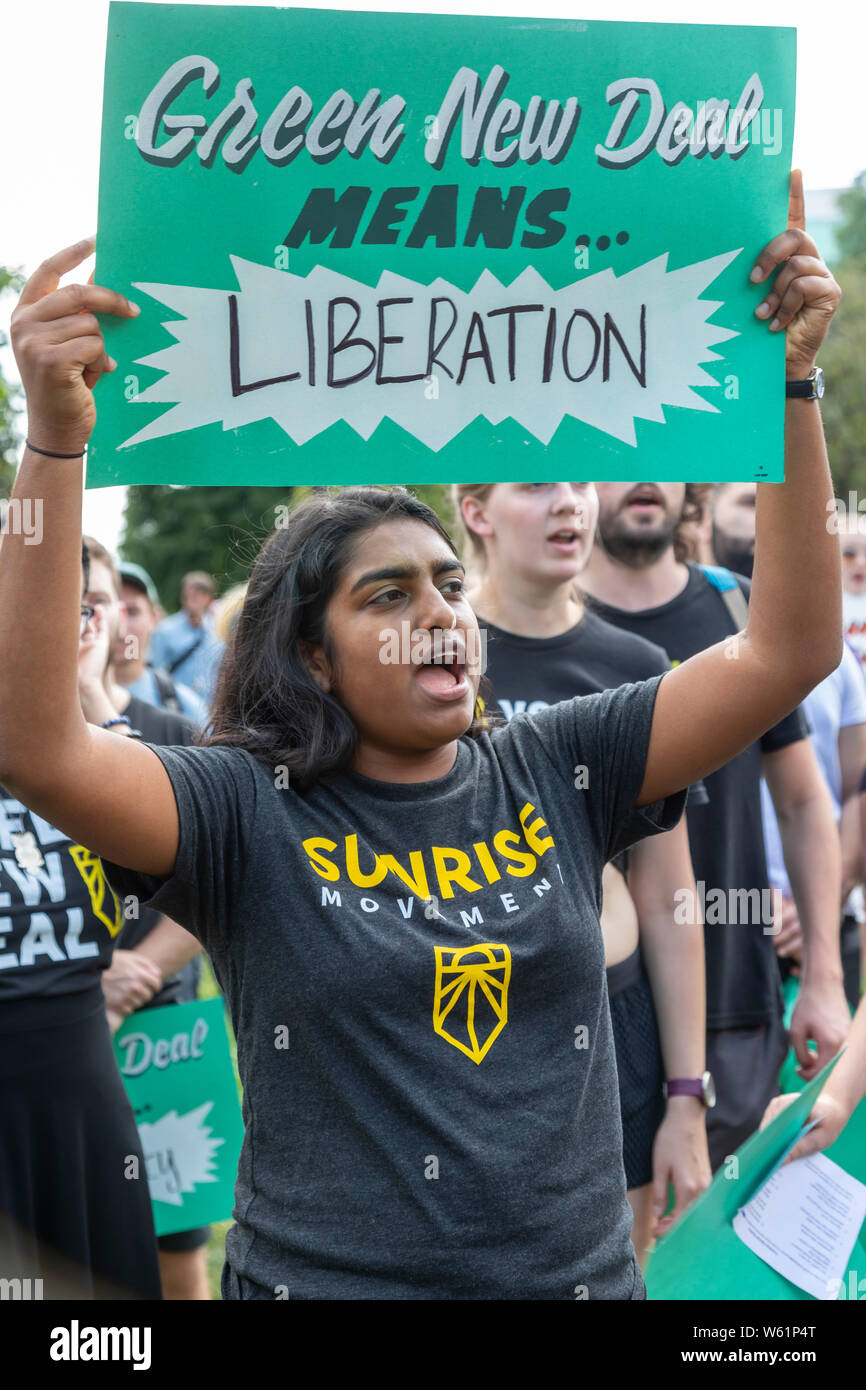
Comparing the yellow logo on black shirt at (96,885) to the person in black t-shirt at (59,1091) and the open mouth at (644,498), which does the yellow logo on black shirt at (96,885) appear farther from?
the open mouth at (644,498)

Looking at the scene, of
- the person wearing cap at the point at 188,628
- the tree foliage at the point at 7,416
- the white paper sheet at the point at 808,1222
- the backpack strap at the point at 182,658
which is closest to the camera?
the white paper sheet at the point at 808,1222

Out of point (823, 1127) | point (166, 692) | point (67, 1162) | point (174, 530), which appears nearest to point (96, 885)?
point (67, 1162)

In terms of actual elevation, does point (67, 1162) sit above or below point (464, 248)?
below

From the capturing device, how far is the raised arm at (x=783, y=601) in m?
1.94

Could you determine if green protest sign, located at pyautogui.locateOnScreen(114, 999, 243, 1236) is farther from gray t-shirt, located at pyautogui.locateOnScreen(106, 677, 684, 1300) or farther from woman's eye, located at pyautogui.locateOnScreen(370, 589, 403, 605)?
woman's eye, located at pyautogui.locateOnScreen(370, 589, 403, 605)

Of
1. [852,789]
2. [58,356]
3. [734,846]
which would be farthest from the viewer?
[852,789]

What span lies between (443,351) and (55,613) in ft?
2.31

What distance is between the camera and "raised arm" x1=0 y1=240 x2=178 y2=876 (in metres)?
1.67

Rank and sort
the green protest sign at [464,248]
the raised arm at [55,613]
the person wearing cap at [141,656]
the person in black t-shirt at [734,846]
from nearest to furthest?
the raised arm at [55,613] → the green protest sign at [464,248] → the person in black t-shirt at [734,846] → the person wearing cap at [141,656]

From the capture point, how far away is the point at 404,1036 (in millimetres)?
1770

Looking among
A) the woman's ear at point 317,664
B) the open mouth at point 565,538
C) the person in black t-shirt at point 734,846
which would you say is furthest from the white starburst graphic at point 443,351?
the person in black t-shirt at point 734,846

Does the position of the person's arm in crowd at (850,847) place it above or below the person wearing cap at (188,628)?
below

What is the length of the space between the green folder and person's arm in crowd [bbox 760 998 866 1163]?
3 centimetres

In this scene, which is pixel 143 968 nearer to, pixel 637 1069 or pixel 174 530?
pixel 637 1069
